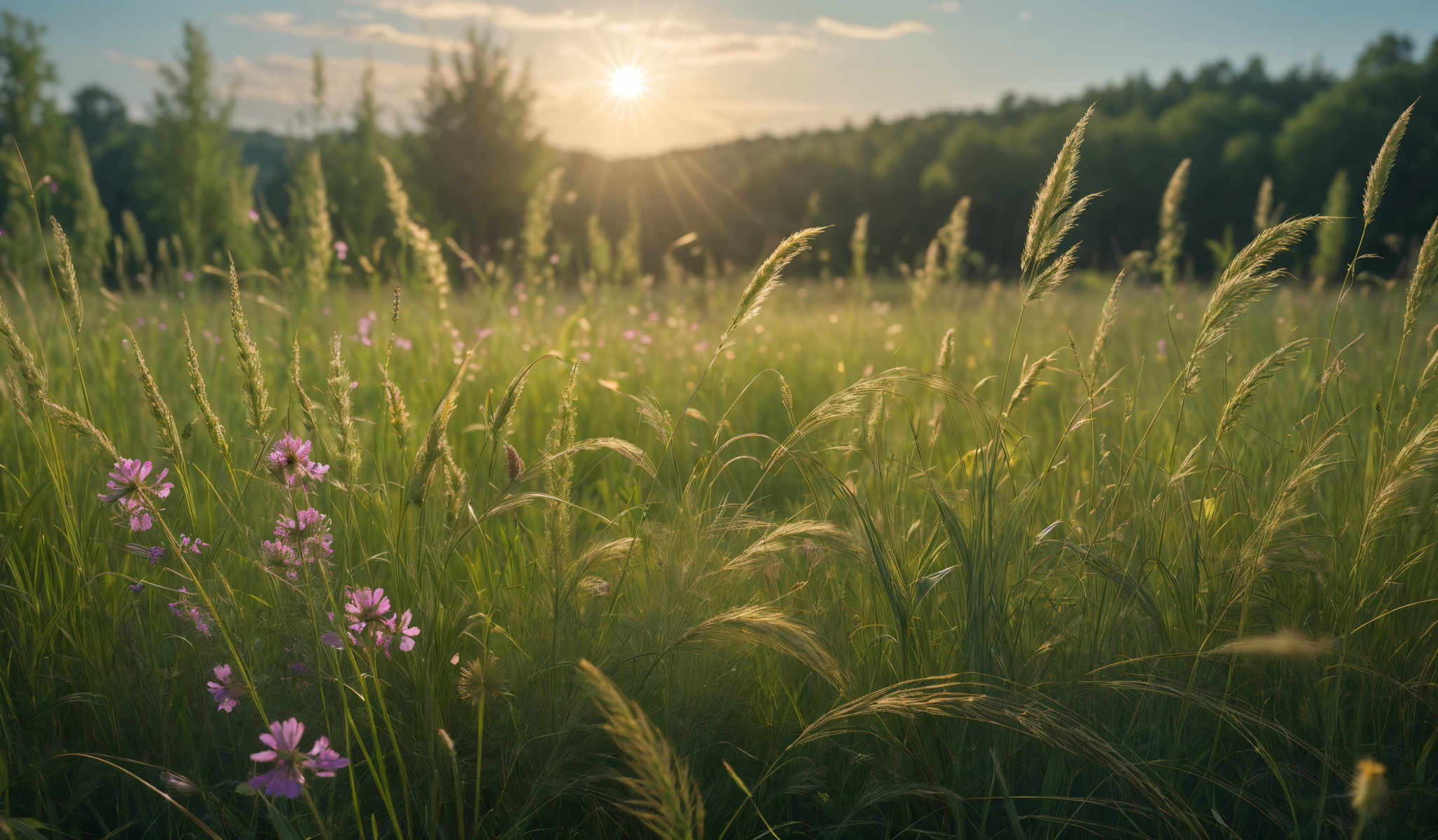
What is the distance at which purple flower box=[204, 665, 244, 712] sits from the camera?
4.25ft

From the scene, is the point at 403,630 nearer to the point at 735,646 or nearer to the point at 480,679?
the point at 480,679

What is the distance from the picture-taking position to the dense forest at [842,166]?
2352 centimetres

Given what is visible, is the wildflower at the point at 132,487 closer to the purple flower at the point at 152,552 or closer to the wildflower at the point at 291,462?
the purple flower at the point at 152,552

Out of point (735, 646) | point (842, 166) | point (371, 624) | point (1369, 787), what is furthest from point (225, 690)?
point (842, 166)

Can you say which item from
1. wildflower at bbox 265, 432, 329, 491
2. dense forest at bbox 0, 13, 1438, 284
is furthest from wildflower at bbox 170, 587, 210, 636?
dense forest at bbox 0, 13, 1438, 284

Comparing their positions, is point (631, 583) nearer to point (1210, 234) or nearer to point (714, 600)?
point (714, 600)

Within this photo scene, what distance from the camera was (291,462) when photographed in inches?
51.8

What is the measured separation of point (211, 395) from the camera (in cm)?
310

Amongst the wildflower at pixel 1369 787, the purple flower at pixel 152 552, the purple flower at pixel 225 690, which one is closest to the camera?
the wildflower at pixel 1369 787

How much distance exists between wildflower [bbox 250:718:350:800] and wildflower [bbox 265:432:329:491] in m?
0.41

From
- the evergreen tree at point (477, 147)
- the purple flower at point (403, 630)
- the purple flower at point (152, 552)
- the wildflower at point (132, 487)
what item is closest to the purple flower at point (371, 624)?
the purple flower at point (403, 630)

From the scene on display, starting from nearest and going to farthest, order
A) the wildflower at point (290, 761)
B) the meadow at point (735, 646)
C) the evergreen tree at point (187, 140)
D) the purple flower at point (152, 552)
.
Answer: the wildflower at point (290, 761) < the meadow at point (735, 646) < the purple flower at point (152, 552) < the evergreen tree at point (187, 140)

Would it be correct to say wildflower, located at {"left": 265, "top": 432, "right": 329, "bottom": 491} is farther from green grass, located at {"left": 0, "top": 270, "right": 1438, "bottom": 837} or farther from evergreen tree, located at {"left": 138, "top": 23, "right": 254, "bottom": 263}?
evergreen tree, located at {"left": 138, "top": 23, "right": 254, "bottom": 263}

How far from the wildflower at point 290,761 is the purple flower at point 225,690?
298 millimetres
